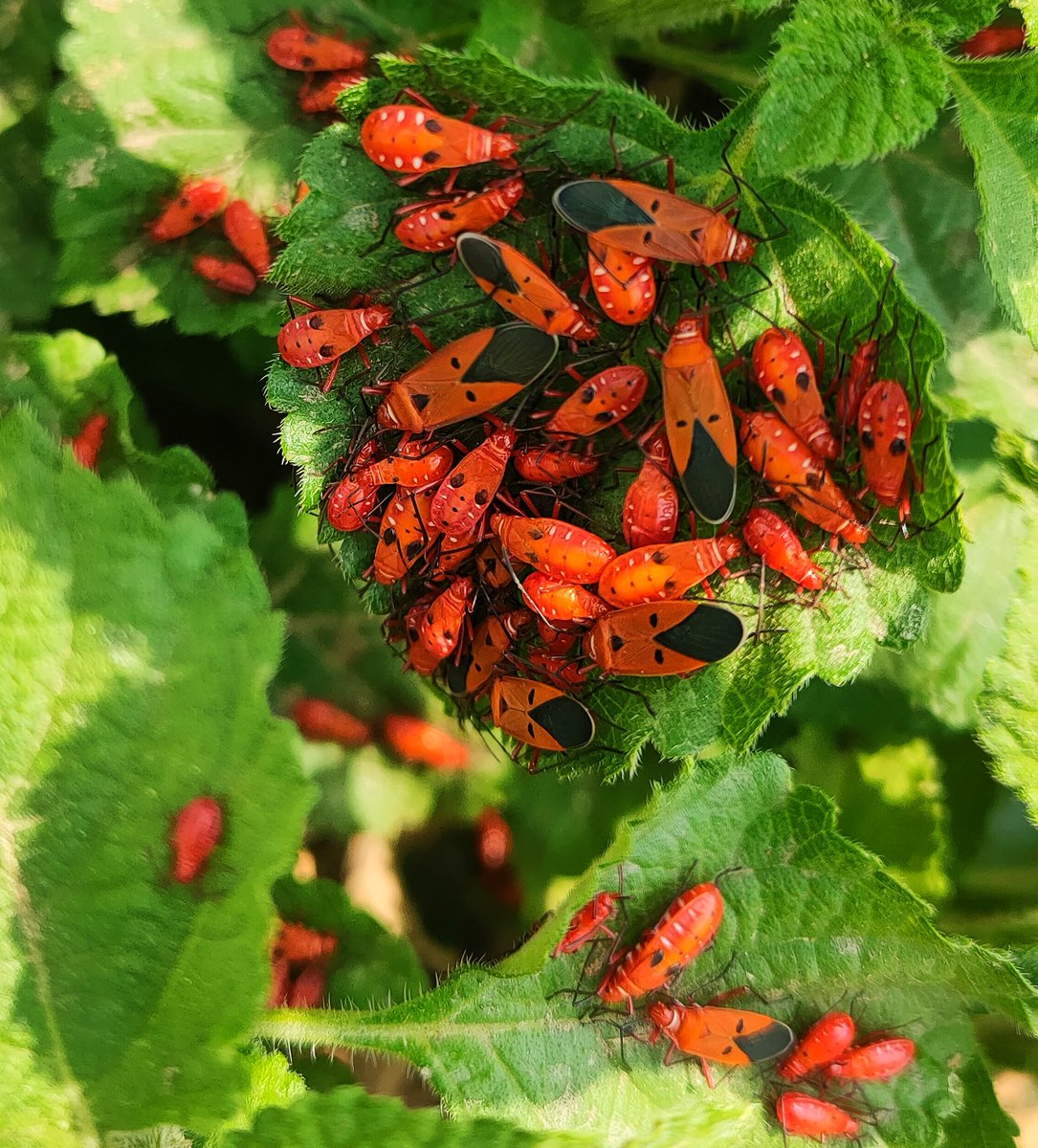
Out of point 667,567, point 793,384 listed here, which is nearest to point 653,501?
point 667,567

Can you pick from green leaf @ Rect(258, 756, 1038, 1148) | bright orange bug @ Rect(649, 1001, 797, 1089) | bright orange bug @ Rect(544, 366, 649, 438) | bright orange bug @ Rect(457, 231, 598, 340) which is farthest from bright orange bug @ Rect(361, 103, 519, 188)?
bright orange bug @ Rect(649, 1001, 797, 1089)

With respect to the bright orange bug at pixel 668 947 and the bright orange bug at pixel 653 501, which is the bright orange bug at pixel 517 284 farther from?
the bright orange bug at pixel 668 947

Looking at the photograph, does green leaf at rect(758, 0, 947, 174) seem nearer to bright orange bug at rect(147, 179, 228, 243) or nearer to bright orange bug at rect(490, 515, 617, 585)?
bright orange bug at rect(490, 515, 617, 585)

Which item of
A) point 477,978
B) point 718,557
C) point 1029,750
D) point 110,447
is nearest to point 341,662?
point 110,447

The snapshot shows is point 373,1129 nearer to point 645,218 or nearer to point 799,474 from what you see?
point 799,474

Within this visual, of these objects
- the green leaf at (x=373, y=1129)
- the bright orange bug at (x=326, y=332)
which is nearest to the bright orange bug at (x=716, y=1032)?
the green leaf at (x=373, y=1129)

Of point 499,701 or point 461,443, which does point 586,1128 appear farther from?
point 461,443
